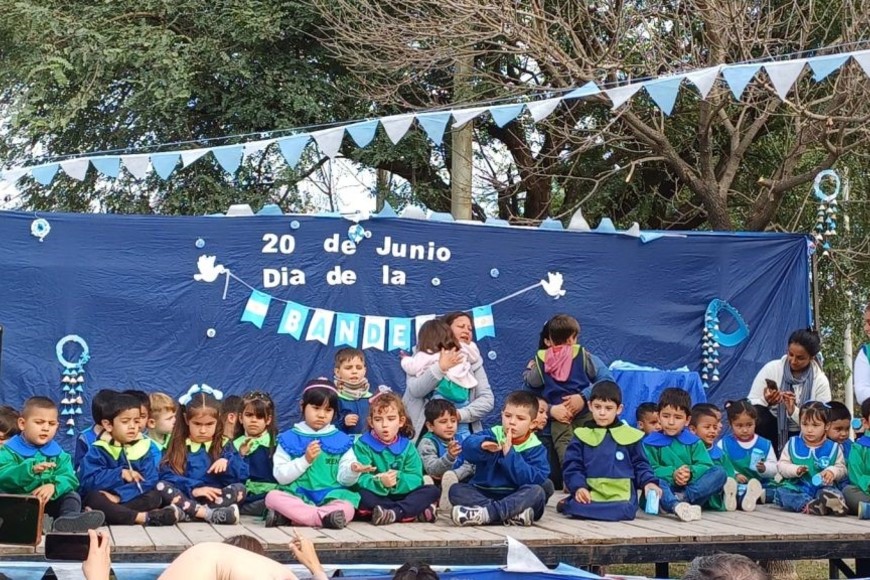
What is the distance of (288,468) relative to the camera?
5.85m

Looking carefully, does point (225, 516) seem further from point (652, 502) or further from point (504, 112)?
point (504, 112)

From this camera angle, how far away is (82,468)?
576 centimetres

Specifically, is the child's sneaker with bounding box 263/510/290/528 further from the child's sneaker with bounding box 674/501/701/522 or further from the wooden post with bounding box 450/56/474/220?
the wooden post with bounding box 450/56/474/220

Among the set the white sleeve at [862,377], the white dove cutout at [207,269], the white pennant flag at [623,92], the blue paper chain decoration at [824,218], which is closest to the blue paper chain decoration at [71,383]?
the white dove cutout at [207,269]

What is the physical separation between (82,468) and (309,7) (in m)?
6.89

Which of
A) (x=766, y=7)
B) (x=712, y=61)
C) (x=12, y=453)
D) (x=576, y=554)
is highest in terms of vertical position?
(x=766, y=7)

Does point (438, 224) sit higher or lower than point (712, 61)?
lower

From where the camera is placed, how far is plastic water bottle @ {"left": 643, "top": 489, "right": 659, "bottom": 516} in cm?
618

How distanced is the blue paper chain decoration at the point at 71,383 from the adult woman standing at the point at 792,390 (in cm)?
436

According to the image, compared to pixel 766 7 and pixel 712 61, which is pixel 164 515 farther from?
pixel 766 7

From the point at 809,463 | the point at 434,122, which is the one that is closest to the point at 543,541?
the point at 809,463

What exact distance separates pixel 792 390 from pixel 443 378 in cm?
245

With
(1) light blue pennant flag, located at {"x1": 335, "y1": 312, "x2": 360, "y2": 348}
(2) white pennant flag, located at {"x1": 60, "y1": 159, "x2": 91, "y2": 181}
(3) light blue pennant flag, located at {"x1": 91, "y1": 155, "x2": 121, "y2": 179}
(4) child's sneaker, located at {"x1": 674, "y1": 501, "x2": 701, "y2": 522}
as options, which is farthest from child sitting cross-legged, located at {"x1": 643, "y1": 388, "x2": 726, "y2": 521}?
(2) white pennant flag, located at {"x1": 60, "y1": 159, "x2": 91, "y2": 181}

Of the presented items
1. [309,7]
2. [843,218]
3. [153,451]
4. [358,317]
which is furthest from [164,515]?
[843,218]
